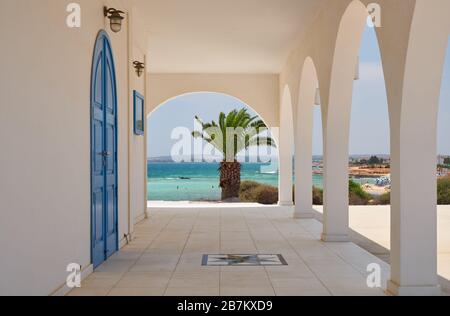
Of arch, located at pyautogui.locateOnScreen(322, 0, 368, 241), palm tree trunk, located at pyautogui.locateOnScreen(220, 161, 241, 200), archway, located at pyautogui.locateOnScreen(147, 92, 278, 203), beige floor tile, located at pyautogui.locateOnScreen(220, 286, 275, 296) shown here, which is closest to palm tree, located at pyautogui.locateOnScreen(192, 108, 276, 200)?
palm tree trunk, located at pyautogui.locateOnScreen(220, 161, 241, 200)

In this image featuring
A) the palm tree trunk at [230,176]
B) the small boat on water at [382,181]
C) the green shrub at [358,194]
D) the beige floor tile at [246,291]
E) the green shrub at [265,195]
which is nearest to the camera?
the beige floor tile at [246,291]

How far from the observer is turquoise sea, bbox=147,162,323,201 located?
42188 millimetres

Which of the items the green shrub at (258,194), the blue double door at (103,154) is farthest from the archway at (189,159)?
the blue double door at (103,154)

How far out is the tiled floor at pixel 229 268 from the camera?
4.93m

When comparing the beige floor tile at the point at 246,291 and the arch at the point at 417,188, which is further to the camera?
the beige floor tile at the point at 246,291

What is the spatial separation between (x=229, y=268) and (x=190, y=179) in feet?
129

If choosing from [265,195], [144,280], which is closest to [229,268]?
[144,280]

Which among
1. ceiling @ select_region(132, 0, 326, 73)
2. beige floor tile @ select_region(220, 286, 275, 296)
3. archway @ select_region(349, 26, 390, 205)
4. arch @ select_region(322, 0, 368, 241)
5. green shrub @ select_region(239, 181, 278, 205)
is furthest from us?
archway @ select_region(349, 26, 390, 205)

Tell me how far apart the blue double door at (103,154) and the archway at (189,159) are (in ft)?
111

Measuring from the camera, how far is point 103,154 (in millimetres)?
6273

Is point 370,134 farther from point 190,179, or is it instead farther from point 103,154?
point 103,154

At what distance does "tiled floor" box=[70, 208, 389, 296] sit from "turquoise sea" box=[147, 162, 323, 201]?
31916 mm

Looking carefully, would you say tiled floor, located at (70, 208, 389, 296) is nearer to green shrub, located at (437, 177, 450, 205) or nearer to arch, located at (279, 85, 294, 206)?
arch, located at (279, 85, 294, 206)

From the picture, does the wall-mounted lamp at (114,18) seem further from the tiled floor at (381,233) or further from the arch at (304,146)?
the arch at (304,146)
